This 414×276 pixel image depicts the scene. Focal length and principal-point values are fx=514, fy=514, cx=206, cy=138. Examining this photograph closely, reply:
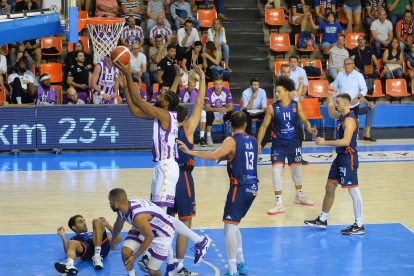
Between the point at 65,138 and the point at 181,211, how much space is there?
7.69m

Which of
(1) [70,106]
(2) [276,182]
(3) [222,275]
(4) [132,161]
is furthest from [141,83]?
(3) [222,275]

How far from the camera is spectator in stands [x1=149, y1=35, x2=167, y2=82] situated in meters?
14.8

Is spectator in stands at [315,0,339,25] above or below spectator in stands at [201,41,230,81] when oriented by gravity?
above

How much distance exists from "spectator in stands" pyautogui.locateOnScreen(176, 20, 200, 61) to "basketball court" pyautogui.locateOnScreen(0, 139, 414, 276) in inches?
164

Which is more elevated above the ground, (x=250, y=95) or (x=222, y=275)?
(x=250, y=95)

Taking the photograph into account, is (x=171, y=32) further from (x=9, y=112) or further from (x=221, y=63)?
(x=9, y=112)

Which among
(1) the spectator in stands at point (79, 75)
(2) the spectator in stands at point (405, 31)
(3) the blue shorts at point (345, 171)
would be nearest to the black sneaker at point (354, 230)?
(3) the blue shorts at point (345, 171)

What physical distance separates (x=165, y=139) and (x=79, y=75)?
9.22 m

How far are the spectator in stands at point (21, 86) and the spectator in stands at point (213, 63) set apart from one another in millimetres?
4828

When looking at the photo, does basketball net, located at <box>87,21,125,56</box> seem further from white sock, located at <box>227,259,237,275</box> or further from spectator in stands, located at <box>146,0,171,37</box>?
white sock, located at <box>227,259,237,275</box>

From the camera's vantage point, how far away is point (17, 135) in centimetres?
1212

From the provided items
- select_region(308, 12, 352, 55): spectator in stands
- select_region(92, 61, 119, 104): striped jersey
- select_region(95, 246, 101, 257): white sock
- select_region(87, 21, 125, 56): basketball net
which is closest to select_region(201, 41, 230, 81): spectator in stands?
select_region(87, 21, 125, 56): basketball net

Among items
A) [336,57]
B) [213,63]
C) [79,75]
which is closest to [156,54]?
[213,63]

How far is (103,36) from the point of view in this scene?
1265cm
